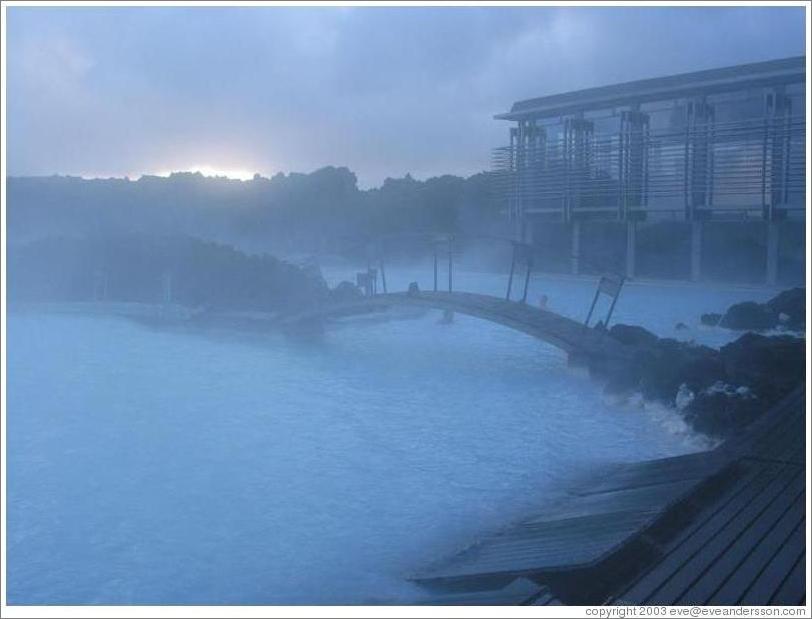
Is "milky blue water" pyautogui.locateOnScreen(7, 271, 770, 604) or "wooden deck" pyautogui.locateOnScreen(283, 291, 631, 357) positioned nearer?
"milky blue water" pyautogui.locateOnScreen(7, 271, 770, 604)

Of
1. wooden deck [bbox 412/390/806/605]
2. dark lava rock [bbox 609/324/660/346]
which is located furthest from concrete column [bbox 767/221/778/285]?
wooden deck [bbox 412/390/806/605]

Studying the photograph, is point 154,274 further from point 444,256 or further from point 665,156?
point 665,156

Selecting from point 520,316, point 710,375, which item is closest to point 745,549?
point 710,375

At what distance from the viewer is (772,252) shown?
10.3 m

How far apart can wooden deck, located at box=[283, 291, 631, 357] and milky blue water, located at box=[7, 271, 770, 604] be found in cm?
32

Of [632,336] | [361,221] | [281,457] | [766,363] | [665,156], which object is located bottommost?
[281,457]

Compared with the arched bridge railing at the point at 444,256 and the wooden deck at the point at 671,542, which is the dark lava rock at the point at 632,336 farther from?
the wooden deck at the point at 671,542

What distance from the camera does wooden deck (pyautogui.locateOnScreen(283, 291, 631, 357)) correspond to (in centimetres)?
808

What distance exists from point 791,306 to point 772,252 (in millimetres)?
797

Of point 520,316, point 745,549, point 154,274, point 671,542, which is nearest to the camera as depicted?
point 745,549

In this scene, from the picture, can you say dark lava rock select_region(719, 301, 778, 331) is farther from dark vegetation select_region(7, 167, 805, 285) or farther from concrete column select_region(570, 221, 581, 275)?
concrete column select_region(570, 221, 581, 275)

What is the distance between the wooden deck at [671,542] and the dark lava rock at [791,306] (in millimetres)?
5295

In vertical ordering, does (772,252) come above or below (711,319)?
above

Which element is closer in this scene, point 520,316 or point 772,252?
point 520,316
